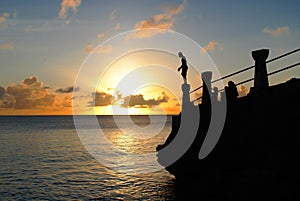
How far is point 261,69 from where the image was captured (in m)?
12.4

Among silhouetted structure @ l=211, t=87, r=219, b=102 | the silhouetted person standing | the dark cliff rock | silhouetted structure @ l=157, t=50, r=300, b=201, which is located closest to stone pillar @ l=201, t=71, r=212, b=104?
silhouetted structure @ l=157, t=50, r=300, b=201

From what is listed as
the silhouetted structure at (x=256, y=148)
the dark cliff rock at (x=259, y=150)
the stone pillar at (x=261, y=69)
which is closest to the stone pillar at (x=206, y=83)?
the silhouetted structure at (x=256, y=148)

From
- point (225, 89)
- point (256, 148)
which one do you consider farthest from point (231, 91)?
point (256, 148)

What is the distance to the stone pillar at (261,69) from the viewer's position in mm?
12383

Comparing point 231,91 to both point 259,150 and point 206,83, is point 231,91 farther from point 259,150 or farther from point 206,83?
point 259,150

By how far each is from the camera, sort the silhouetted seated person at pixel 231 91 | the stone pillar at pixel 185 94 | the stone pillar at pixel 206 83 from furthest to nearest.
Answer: the stone pillar at pixel 185 94
the stone pillar at pixel 206 83
the silhouetted seated person at pixel 231 91

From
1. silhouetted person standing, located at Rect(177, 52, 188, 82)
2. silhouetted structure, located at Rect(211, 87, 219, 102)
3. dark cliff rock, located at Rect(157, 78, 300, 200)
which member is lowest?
dark cliff rock, located at Rect(157, 78, 300, 200)

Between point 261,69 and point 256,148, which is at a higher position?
point 261,69

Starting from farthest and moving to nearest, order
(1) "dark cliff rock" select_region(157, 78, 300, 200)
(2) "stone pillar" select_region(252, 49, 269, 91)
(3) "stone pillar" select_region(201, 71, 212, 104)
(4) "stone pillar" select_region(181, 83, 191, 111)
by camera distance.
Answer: (4) "stone pillar" select_region(181, 83, 191, 111), (3) "stone pillar" select_region(201, 71, 212, 104), (2) "stone pillar" select_region(252, 49, 269, 91), (1) "dark cliff rock" select_region(157, 78, 300, 200)

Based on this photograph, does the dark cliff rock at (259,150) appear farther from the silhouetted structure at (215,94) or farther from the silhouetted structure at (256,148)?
the silhouetted structure at (215,94)

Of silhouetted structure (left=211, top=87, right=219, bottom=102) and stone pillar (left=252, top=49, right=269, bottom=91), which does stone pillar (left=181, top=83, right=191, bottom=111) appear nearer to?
silhouetted structure (left=211, top=87, right=219, bottom=102)

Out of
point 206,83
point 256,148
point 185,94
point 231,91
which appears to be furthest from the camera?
point 185,94

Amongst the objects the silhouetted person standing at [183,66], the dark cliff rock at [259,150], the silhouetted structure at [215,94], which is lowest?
the dark cliff rock at [259,150]

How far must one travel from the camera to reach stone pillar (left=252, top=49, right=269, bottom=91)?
1238 centimetres
